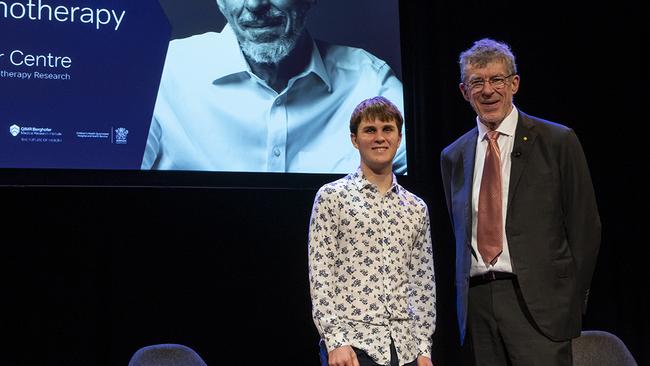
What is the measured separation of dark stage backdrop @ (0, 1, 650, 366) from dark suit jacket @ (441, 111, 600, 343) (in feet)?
5.44

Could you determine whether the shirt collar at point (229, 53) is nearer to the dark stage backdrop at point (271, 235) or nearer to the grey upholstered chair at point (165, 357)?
the dark stage backdrop at point (271, 235)

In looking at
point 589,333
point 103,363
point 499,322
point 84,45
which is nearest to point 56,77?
point 84,45

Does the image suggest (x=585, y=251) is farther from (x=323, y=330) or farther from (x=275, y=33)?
(x=275, y=33)

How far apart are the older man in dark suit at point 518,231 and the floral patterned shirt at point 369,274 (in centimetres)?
25

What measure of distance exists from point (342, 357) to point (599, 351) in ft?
5.47

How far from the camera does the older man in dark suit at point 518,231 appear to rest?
274 centimetres

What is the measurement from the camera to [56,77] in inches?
151

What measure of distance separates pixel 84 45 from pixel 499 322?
2409mm

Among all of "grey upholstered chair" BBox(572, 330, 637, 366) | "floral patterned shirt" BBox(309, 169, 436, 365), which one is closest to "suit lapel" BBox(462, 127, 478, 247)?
"floral patterned shirt" BBox(309, 169, 436, 365)

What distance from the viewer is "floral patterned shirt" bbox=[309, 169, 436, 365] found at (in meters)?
2.50

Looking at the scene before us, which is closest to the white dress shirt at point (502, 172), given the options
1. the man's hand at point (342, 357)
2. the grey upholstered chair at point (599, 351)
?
the man's hand at point (342, 357)

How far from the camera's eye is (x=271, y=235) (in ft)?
14.2

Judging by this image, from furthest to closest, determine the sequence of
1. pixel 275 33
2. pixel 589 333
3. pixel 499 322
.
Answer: pixel 275 33 → pixel 589 333 → pixel 499 322

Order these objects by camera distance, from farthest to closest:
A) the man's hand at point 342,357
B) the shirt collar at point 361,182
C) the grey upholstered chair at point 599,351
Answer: the grey upholstered chair at point 599,351 < the shirt collar at point 361,182 < the man's hand at point 342,357
